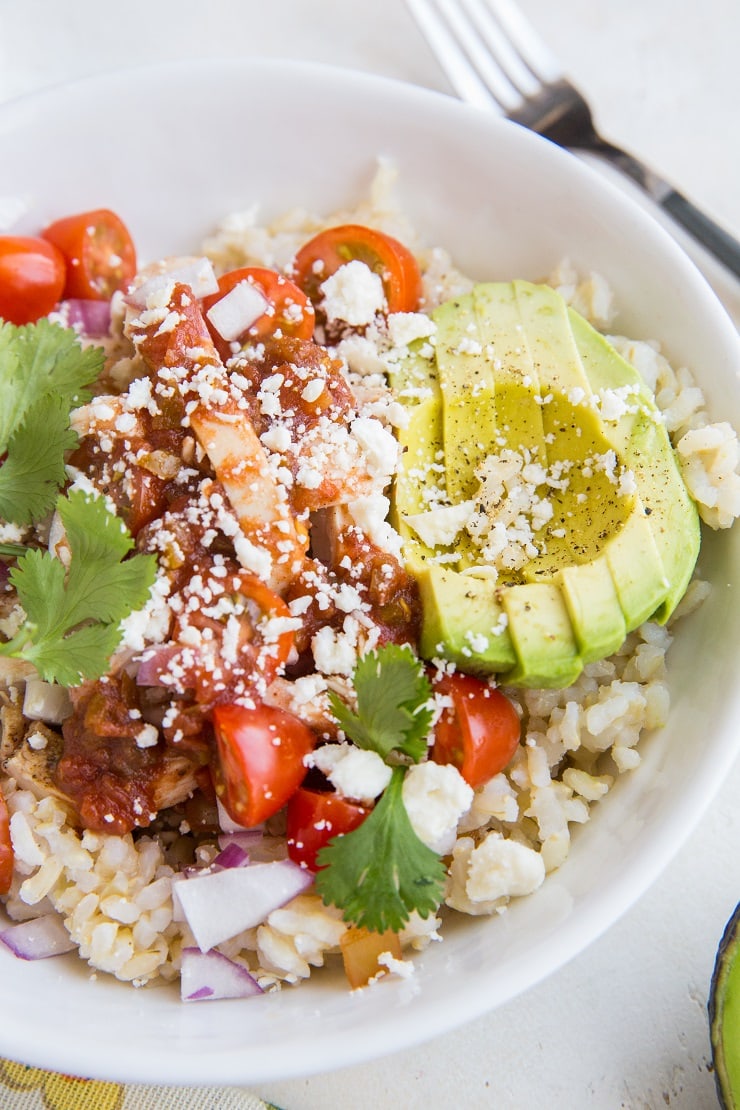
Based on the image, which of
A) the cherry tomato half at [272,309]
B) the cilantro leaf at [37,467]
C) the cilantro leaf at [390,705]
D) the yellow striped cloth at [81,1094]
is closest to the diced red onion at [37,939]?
the yellow striped cloth at [81,1094]

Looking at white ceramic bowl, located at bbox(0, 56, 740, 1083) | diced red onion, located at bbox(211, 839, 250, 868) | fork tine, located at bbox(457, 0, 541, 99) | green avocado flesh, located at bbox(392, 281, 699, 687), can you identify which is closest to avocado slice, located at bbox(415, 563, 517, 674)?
green avocado flesh, located at bbox(392, 281, 699, 687)

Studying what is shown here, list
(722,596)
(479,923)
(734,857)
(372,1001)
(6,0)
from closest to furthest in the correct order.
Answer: (372,1001) < (479,923) < (722,596) < (734,857) < (6,0)

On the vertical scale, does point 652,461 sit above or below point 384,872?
above

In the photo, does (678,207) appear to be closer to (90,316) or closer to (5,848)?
(90,316)

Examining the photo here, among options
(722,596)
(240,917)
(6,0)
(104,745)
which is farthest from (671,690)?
(6,0)

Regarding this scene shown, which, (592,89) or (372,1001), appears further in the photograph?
(592,89)

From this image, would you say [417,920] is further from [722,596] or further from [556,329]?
[556,329]

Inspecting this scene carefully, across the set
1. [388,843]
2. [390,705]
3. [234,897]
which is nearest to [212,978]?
[234,897]
